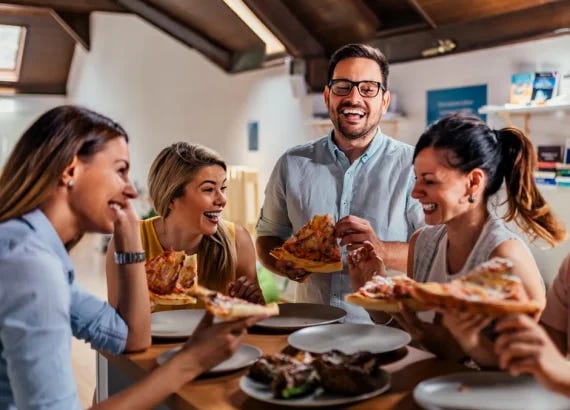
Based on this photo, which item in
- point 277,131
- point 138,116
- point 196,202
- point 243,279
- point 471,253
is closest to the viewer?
point 471,253

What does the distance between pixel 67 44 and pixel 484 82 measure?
349 inches

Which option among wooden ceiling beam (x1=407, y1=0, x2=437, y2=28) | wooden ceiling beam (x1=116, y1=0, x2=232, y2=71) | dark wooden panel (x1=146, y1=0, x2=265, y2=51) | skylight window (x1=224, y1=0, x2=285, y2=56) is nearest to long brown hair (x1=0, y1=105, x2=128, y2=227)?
wooden ceiling beam (x1=407, y1=0, x2=437, y2=28)

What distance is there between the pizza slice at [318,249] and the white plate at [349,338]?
1.68 ft

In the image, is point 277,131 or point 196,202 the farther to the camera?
point 277,131

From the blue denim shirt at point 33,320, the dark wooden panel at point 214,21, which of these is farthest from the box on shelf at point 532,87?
the dark wooden panel at point 214,21

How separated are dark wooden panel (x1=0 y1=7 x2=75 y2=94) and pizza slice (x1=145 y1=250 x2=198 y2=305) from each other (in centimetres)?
830

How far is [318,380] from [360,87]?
1484 mm

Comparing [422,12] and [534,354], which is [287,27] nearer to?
[422,12]

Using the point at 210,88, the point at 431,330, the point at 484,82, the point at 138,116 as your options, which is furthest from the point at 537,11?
the point at 138,116

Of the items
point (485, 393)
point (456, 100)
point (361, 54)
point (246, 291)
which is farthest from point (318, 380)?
point (456, 100)

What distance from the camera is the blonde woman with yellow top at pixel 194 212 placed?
8.61 ft

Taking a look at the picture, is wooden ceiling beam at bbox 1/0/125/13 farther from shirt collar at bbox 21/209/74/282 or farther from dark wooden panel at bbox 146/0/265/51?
shirt collar at bbox 21/209/74/282

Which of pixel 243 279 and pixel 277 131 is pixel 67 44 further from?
pixel 243 279

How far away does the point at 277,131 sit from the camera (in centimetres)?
664
